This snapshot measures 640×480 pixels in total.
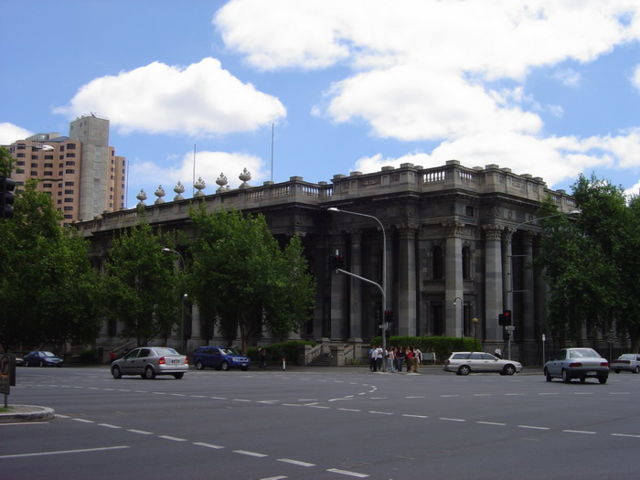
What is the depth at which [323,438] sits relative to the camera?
13.6 meters

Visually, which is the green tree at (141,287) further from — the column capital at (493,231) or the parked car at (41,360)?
the column capital at (493,231)

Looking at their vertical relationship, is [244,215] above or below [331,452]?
above

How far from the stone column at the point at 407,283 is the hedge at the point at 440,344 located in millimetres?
1571

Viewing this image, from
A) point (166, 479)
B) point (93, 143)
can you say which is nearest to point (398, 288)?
point (166, 479)

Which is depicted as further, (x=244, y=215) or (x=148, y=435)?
(x=244, y=215)

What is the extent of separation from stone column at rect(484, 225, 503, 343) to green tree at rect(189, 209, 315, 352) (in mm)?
12568

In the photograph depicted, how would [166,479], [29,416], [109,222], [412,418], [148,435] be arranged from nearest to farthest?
[166,479] → [148,435] → [29,416] → [412,418] → [109,222]

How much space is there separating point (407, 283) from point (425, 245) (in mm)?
3420

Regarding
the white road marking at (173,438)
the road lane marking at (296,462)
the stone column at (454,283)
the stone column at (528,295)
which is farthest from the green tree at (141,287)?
the road lane marking at (296,462)

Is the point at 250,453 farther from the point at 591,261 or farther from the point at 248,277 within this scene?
the point at 591,261

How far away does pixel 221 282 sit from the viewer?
54562 mm

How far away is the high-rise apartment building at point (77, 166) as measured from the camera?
176m

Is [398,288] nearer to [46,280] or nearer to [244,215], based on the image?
[244,215]

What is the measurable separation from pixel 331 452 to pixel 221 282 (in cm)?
4316
